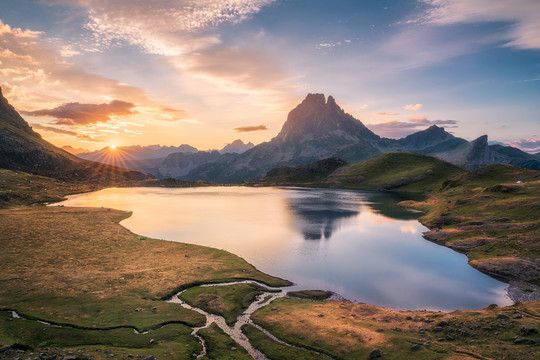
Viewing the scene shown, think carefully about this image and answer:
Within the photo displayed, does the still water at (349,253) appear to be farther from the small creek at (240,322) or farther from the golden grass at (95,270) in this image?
the golden grass at (95,270)

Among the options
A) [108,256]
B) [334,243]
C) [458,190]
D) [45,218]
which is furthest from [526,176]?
[45,218]

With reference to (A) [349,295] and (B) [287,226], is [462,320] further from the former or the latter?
(B) [287,226]

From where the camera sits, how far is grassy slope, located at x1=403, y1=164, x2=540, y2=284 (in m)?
64.0

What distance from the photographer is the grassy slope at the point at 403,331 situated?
99.7 feet

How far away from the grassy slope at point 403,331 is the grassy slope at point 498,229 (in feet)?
86.5

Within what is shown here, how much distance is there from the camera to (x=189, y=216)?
443 feet

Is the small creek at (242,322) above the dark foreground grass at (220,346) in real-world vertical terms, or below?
below

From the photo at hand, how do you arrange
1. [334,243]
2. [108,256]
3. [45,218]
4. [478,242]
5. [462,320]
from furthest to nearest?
[45,218], [334,243], [478,242], [108,256], [462,320]

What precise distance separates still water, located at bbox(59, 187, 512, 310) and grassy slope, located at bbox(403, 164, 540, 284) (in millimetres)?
5003

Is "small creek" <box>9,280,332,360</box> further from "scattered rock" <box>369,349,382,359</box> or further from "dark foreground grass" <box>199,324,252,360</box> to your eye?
"scattered rock" <box>369,349,382,359</box>

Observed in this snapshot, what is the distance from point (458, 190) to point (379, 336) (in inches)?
6741

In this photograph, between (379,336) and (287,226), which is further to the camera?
(287,226)

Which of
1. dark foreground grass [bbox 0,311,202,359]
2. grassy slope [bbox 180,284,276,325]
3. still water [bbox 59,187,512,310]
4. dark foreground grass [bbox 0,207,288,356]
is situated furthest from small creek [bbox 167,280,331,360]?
still water [bbox 59,187,512,310]

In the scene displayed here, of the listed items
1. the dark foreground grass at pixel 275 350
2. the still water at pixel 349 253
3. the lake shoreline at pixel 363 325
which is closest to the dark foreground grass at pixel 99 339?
the lake shoreline at pixel 363 325
